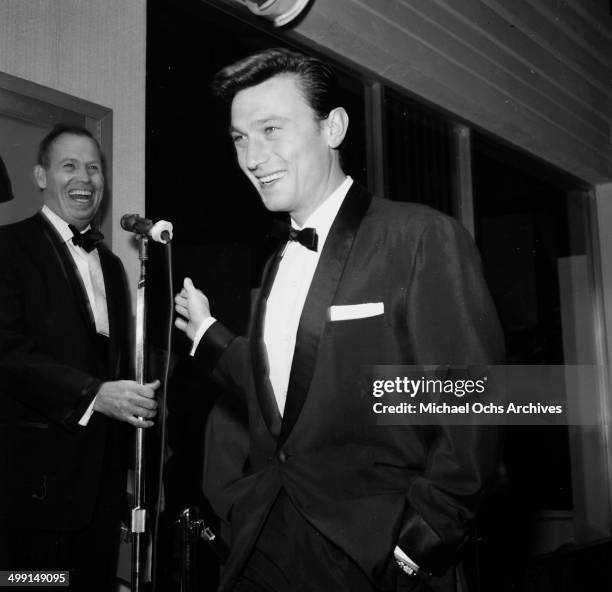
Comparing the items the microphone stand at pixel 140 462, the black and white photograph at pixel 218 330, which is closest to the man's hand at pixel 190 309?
the black and white photograph at pixel 218 330

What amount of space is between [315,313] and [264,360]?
16 cm

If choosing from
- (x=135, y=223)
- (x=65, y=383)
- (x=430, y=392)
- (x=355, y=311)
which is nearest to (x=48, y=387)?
Result: (x=65, y=383)

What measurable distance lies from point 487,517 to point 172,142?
1.92 m

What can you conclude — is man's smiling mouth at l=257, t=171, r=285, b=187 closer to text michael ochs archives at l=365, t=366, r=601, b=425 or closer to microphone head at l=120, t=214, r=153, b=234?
microphone head at l=120, t=214, r=153, b=234

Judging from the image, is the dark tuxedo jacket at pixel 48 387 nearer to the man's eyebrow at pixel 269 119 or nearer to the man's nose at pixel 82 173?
the man's nose at pixel 82 173

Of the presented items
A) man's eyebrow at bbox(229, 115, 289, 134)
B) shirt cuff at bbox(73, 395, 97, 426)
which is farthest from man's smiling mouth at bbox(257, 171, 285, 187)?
shirt cuff at bbox(73, 395, 97, 426)

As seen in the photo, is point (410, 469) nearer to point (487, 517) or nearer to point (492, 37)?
point (487, 517)

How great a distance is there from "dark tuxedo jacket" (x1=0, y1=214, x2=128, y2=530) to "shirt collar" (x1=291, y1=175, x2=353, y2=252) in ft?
1.55

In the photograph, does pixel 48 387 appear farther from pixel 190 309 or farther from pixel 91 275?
pixel 190 309

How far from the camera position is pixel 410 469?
1.46 m

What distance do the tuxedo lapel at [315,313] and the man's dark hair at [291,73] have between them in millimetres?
332

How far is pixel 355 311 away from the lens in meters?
1.51

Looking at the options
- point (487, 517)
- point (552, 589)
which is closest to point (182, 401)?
point (487, 517)

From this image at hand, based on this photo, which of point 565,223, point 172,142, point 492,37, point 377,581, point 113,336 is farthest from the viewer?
point 565,223
